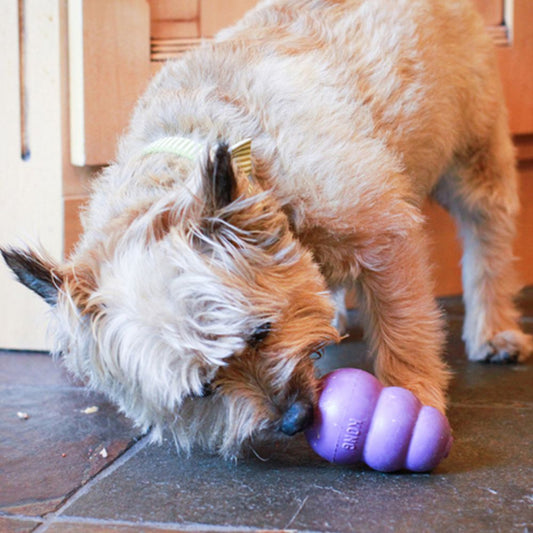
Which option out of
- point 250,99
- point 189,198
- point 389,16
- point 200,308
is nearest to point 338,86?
point 250,99

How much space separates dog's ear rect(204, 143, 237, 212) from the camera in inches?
58.9

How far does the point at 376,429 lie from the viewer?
162cm

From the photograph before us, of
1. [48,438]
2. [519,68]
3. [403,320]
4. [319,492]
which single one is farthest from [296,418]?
[519,68]

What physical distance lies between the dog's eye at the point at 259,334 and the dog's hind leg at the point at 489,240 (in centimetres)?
130

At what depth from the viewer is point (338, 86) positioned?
6.95 feet

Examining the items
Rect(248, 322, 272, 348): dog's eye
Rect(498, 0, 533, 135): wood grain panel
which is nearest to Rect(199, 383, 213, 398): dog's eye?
Rect(248, 322, 272, 348): dog's eye

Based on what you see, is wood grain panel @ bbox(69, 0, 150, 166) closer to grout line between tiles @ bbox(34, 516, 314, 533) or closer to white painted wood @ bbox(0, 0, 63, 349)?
white painted wood @ bbox(0, 0, 63, 349)

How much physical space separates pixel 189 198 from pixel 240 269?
0.17m

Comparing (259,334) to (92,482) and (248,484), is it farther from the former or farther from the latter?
(92,482)

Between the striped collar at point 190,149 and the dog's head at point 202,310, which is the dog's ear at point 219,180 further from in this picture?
the striped collar at point 190,149

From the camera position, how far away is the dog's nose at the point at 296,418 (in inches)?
62.9

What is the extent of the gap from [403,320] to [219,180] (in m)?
0.72

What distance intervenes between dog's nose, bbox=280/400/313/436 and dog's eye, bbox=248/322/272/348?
5.6 inches

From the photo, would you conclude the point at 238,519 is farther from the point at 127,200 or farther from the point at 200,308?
the point at 127,200
